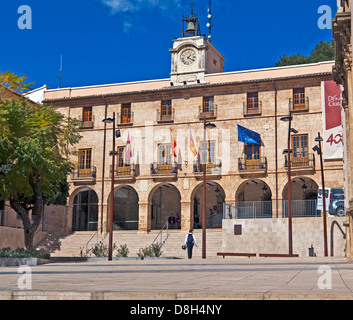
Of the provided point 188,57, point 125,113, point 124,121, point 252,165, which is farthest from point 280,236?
point 188,57

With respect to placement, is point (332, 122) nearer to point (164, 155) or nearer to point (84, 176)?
point (164, 155)

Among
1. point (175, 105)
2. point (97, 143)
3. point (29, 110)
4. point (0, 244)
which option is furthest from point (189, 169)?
point (29, 110)

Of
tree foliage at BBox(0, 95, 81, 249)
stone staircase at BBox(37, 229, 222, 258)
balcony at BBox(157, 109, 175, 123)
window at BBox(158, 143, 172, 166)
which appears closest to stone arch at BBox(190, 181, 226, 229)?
window at BBox(158, 143, 172, 166)

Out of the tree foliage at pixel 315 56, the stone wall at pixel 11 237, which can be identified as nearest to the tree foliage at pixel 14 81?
the stone wall at pixel 11 237

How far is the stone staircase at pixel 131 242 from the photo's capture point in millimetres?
39250

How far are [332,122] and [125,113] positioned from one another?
697 inches

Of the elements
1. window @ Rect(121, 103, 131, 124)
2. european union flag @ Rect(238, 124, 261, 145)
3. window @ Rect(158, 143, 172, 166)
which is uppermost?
window @ Rect(121, 103, 131, 124)

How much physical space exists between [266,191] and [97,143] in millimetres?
14987

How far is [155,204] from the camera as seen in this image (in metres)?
49.4

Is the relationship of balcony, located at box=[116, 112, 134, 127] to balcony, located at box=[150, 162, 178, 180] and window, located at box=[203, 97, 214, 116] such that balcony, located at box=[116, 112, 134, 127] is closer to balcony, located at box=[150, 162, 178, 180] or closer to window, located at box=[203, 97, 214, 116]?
balcony, located at box=[150, 162, 178, 180]

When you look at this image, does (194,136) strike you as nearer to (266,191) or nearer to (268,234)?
(266,191)

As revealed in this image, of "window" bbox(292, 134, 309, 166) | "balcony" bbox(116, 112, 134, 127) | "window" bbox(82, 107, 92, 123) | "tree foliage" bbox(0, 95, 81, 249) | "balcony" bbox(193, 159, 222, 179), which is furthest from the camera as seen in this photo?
"window" bbox(82, 107, 92, 123)

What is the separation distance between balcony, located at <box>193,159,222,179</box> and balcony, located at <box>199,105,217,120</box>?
12.2ft

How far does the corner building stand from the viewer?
42094mm
